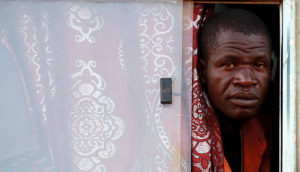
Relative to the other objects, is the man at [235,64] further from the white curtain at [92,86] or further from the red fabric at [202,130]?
the white curtain at [92,86]

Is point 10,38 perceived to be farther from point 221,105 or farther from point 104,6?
point 221,105

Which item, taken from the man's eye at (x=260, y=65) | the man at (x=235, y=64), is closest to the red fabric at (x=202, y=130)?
the man at (x=235, y=64)

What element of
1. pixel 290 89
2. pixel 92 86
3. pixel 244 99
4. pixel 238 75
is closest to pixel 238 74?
pixel 238 75

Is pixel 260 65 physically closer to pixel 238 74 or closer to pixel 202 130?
pixel 238 74

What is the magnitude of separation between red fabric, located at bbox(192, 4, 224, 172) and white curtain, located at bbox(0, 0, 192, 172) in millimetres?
55

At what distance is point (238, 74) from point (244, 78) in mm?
35

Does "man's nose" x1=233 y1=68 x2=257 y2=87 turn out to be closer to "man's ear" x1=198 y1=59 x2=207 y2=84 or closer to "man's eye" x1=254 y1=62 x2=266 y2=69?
"man's eye" x1=254 y1=62 x2=266 y2=69

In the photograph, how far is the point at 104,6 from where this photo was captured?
201 cm

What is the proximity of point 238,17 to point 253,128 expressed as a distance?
0.63 m

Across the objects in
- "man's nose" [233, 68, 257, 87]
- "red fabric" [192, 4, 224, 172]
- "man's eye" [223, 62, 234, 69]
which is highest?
"man's eye" [223, 62, 234, 69]

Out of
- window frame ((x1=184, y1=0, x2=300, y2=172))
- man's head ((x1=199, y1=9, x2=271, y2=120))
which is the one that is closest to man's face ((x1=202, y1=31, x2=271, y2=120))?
man's head ((x1=199, y1=9, x2=271, y2=120))

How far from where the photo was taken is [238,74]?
206 cm

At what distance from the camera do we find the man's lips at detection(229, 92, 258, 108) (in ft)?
6.70

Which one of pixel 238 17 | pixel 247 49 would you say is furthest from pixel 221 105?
pixel 238 17
